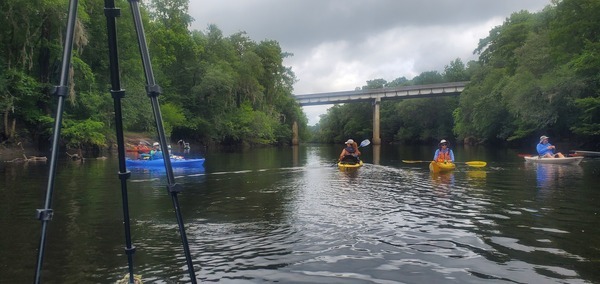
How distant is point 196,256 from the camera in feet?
21.2

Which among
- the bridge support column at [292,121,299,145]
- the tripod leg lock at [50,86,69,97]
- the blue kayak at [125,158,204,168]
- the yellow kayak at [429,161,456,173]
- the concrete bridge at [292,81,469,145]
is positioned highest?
the concrete bridge at [292,81,469,145]

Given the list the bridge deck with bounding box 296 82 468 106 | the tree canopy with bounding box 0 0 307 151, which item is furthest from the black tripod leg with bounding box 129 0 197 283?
the bridge deck with bounding box 296 82 468 106

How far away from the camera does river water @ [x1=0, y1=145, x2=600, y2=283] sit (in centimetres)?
575

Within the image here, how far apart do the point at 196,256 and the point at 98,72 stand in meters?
34.4

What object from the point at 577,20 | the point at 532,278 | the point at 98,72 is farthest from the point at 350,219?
the point at 577,20

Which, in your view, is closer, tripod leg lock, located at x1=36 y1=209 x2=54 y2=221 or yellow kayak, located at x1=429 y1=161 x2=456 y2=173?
tripod leg lock, located at x1=36 y1=209 x2=54 y2=221

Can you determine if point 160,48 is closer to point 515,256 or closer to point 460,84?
point 515,256

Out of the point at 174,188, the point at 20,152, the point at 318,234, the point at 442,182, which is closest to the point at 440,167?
the point at 442,182

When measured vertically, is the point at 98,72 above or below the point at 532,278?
above

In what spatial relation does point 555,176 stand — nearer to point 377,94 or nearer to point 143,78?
point 143,78

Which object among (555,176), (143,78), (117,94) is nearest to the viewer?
(117,94)

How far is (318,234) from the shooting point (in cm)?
789

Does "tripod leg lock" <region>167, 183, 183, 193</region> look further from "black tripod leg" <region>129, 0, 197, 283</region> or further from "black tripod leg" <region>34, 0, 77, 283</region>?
"black tripod leg" <region>34, 0, 77, 283</region>

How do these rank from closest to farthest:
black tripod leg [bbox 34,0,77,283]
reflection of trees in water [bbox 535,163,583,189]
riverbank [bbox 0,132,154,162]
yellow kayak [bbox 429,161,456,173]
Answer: black tripod leg [bbox 34,0,77,283] → reflection of trees in water [bbox 535,163,583,189] → yellow kayak [bbox 429,161,456,173] → riverbank [bbox 0,132,154,162]
